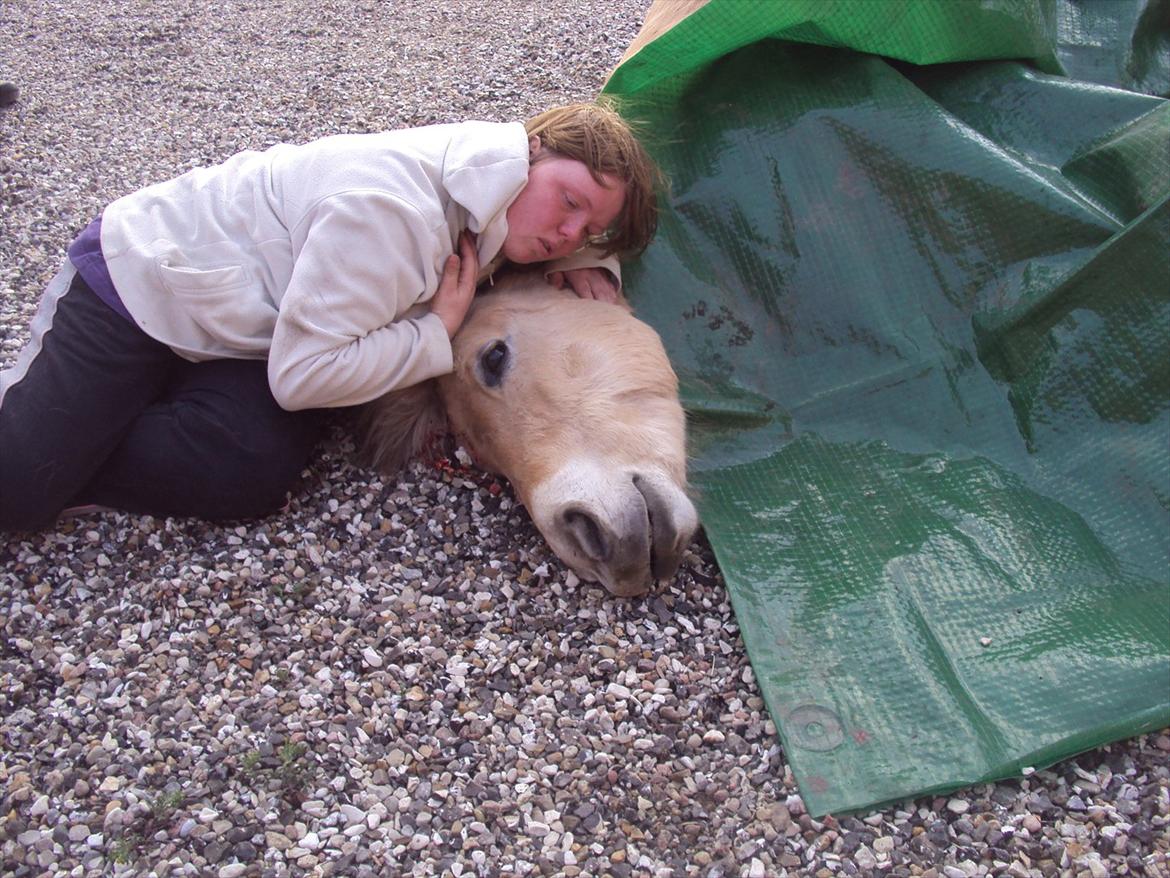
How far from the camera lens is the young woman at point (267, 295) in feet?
8.95

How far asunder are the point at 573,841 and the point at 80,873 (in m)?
1.00

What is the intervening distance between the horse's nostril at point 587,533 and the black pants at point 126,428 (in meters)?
0.98

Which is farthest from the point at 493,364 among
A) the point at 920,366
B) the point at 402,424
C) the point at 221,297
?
the point at 920,366

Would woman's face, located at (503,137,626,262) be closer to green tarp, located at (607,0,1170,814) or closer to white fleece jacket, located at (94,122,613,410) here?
white fleece jacket, located at (94,122,613,410)

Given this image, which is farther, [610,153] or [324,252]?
[610,153]

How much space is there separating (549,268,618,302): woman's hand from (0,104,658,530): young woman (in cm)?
21

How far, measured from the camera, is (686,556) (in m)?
2.95

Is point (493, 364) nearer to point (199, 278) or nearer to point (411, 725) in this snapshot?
point (199, 278)

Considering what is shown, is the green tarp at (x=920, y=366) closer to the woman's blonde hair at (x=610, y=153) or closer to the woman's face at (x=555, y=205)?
the woman's blonde hair at (x=610, y=153)

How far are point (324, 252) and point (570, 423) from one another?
0.79 m

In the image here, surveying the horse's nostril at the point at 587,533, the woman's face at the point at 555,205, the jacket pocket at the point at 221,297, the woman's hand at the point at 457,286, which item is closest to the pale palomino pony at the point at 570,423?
the horse's nostril at the point at 587,533

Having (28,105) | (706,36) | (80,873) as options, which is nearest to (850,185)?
(706,36)

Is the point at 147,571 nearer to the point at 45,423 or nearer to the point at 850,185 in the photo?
the point at 45,423

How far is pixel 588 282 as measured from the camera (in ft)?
10.9
